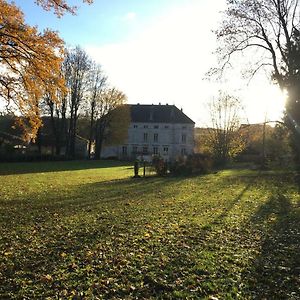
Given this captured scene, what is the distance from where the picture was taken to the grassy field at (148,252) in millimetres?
5520

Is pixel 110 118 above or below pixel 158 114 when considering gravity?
below

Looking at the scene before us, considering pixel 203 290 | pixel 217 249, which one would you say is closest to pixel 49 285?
pixel 203 290

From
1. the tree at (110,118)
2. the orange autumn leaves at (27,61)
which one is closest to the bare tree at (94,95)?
the tree at (110,118)

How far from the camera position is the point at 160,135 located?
93.1 meters

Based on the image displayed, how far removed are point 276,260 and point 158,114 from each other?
87849 millimetres

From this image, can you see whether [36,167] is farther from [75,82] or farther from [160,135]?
[160,135]

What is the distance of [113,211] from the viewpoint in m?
12.9

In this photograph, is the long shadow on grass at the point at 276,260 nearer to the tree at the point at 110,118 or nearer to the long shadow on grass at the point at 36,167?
the long shadow on grass at the point at 36,167

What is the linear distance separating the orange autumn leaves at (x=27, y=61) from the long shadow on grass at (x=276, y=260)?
1293 centimetres

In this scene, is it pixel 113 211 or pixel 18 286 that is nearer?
pixel 18 286

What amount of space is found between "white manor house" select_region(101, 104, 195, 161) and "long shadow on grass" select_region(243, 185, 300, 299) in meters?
79.8

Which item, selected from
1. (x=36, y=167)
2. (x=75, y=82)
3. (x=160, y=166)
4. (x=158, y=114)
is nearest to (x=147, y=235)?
(x=160, y=166)

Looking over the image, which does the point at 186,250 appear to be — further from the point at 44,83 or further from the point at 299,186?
the point at 299,186

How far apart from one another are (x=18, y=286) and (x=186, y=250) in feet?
11.2
